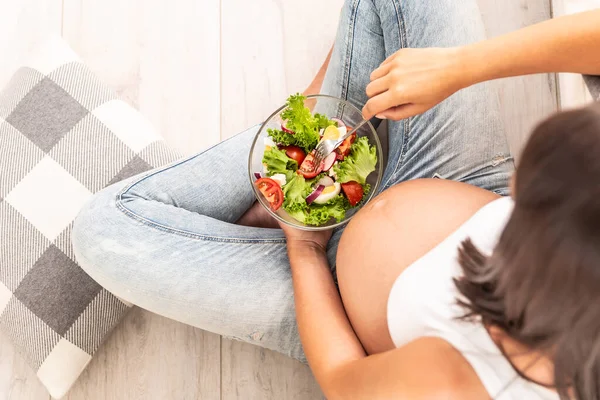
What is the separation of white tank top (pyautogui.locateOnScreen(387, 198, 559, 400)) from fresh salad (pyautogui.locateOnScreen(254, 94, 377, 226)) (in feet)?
0.78

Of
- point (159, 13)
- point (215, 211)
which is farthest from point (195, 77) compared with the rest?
point (215, 211)

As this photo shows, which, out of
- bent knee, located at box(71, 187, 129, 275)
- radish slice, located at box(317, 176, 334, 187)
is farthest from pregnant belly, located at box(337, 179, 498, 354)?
bent knee, located at box(71, 187, 129, 275)

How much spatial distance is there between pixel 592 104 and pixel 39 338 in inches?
43.4

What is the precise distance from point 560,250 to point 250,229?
672 millimetres

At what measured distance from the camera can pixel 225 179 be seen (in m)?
1.03

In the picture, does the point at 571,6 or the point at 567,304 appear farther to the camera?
the point at 571,6

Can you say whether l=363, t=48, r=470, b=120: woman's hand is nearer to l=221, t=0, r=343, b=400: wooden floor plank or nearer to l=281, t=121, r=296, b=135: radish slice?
l=281, t=121, r=296, b=135: radish slice

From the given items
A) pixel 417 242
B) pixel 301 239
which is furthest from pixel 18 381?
pixel 417 242

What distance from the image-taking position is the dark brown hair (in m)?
0.38

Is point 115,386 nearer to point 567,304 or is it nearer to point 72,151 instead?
point 72,151

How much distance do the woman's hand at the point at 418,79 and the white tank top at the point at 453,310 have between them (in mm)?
191

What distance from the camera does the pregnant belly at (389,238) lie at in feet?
2.48

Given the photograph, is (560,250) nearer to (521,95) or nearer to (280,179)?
(280,179)

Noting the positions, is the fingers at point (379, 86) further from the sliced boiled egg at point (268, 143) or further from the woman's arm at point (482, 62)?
the sliced boiled egg at point (268, 143)
